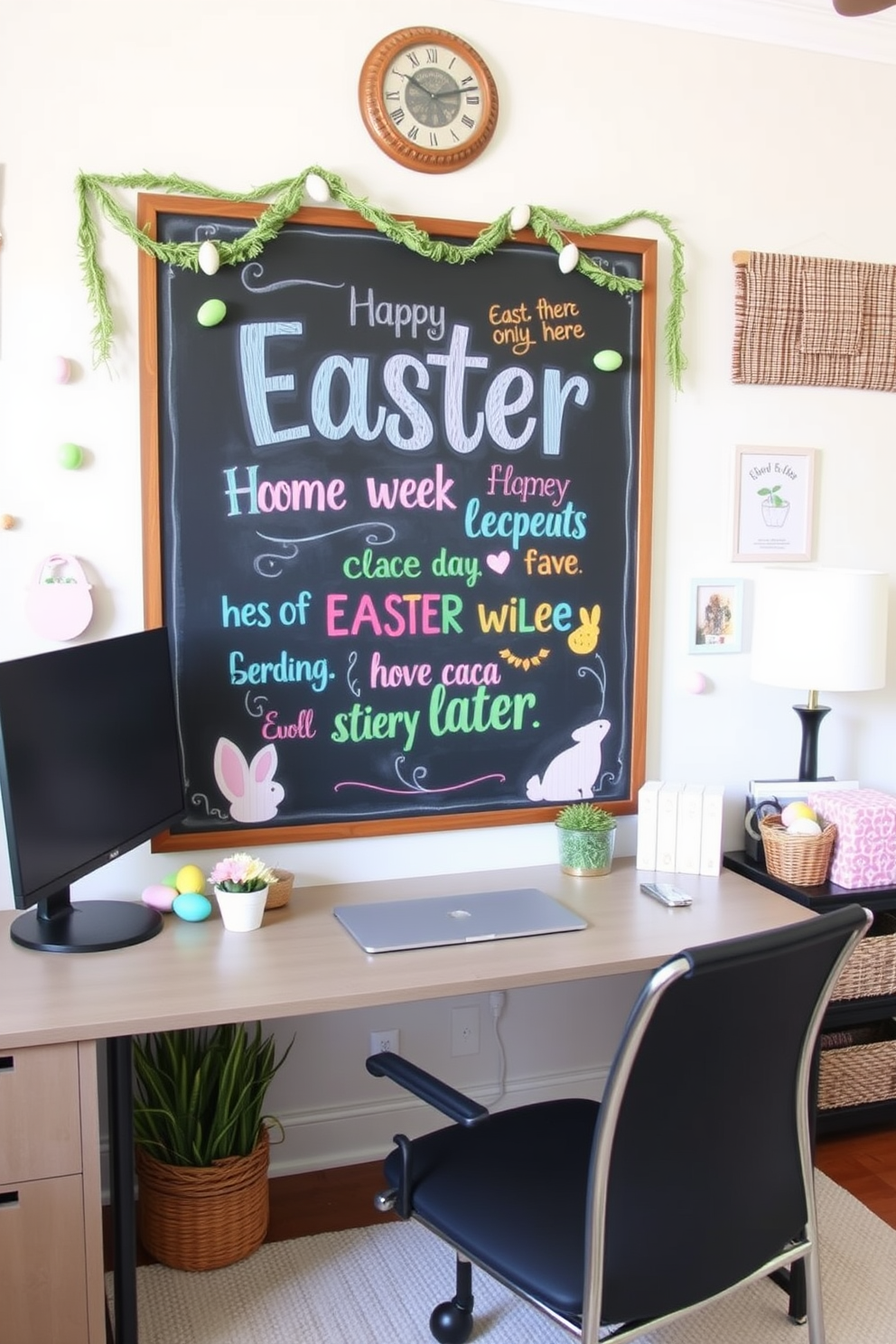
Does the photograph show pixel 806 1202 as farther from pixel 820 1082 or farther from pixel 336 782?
pixel 336 782

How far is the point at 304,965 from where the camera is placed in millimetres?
1927

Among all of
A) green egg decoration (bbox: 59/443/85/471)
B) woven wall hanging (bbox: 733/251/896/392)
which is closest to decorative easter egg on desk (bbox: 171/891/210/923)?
green egg decoration (bbox: 59/443/85/471)

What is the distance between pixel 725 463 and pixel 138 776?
4.88 ft

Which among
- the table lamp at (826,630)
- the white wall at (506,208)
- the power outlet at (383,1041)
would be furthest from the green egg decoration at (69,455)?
the table lamp at (826,630)

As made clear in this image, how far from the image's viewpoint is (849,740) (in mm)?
2867

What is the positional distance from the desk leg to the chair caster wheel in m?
0.53

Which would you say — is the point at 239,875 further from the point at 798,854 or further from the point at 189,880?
the point at 798,854

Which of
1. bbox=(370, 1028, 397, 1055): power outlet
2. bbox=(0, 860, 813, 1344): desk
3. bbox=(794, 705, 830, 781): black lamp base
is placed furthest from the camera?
bbox=(794, 705, 830, 781): black lamp base

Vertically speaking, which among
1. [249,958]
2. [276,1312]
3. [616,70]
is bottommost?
[276,1312]

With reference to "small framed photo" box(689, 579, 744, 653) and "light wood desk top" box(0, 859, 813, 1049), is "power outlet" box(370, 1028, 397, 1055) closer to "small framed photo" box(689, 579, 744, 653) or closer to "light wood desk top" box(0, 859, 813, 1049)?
"light wood desk top" box(0, 859, 813, 1049)

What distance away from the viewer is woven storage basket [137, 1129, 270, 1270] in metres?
2.16

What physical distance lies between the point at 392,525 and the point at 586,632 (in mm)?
504

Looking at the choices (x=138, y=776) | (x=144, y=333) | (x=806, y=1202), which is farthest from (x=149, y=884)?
(x=806, y=1202)

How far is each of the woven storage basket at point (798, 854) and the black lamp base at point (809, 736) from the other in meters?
0.20
